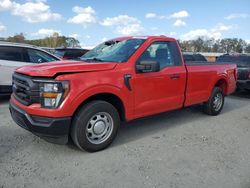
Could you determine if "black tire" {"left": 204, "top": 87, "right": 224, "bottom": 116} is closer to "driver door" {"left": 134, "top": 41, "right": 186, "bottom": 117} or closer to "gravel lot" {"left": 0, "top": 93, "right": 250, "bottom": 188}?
"gravel lot" {"left": 0, "top": 93, "right": 250, "bottom": 188}

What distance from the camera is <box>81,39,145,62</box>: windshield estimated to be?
466cm

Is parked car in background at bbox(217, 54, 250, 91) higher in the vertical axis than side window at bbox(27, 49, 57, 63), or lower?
lower

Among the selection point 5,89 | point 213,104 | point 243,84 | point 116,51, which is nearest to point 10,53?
point 5,89

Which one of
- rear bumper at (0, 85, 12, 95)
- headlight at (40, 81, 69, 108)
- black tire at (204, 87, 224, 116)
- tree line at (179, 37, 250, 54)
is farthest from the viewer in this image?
tree line at (179, 37, 250, 54)

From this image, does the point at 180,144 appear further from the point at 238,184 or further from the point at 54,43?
the point at 54,43

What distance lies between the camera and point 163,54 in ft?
17.3

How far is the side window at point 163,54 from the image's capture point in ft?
16.1

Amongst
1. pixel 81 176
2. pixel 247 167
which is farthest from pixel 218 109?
pixel 81 176

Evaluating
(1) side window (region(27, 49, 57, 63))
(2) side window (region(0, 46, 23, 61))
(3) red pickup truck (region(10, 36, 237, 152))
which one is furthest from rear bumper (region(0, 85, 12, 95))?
(3) red pickup truck (region(10, 36, 237, 152))

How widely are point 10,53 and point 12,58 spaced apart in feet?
0.51

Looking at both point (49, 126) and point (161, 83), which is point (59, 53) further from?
point (49, 126)

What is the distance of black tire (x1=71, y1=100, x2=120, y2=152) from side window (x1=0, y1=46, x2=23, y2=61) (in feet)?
15.0

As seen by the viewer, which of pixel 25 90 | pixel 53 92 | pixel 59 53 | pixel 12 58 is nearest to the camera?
pixel 53 92

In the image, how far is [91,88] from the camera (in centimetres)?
394
